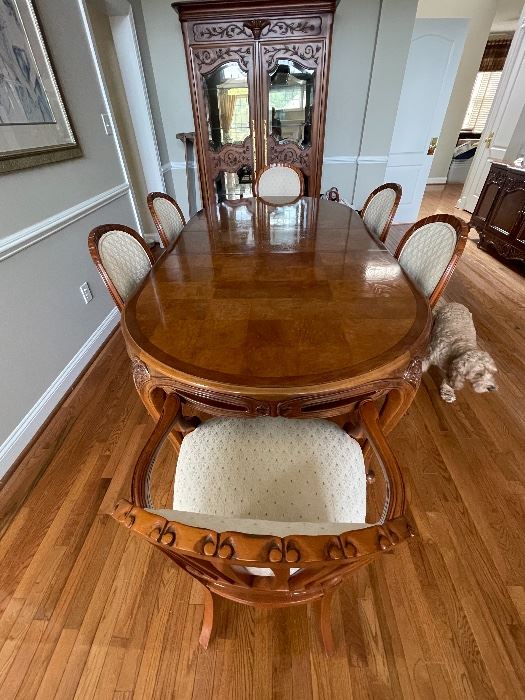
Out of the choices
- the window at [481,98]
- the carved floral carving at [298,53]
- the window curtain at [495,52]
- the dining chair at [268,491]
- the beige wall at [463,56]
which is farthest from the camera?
the window at [481,98]

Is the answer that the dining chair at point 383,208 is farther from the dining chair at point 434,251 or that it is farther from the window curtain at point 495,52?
the window curtain at point 495,52

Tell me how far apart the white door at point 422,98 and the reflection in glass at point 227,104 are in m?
1.78

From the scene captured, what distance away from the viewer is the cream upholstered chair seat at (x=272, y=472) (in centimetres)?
77

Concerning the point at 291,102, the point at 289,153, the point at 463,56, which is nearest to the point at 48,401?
the point at 289,153

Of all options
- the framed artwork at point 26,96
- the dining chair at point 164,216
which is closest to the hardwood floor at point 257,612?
the dining chair at point 164,216

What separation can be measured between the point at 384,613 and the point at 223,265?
1.25m

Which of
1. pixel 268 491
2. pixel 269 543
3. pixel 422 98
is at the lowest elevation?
pixel 268 491

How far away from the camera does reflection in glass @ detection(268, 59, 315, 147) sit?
2.85 m

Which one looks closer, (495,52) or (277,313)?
(277,313)

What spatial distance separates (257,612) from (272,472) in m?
0.50

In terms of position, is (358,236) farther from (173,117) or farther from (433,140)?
(433,140)

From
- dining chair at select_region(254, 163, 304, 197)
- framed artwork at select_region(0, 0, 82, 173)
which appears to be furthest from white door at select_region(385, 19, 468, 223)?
framed artwork at select_region(0, 0, 82, 173)

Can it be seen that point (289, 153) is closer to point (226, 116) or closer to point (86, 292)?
point (226, 116)

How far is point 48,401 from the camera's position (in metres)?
1.63
